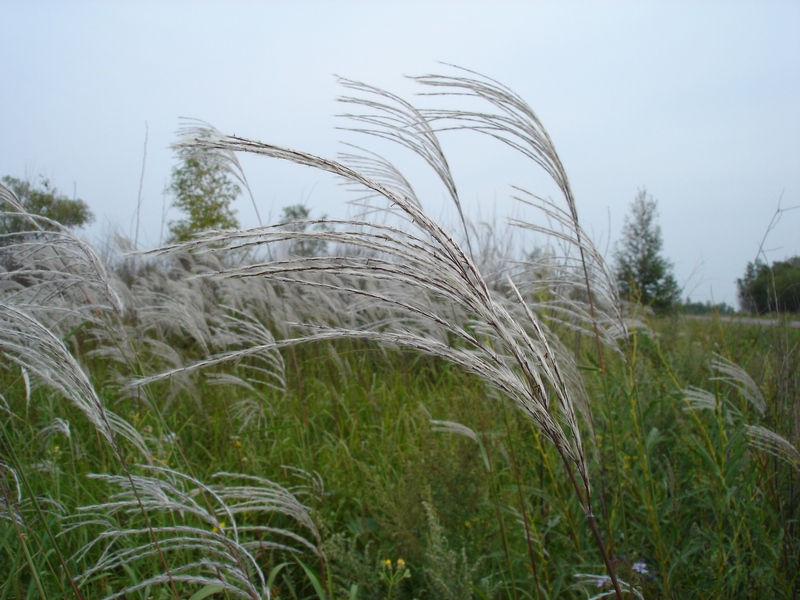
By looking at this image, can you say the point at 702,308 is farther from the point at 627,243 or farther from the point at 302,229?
the point at 627,243

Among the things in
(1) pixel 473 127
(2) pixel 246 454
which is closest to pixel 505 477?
(2) pixel 246 454

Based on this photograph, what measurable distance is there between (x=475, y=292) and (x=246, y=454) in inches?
110

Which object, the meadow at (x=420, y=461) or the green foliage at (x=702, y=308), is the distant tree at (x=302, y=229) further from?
the green foliage at (x=702, y=308)

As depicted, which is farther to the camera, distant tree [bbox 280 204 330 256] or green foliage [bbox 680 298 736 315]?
green foliage [bbox 680 298 736 315]

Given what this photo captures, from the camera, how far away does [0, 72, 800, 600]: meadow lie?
2.67ft

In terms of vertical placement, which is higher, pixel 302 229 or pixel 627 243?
pixel 627 243

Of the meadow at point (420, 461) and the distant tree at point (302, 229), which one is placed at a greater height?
the distant tree at point (302, 229)

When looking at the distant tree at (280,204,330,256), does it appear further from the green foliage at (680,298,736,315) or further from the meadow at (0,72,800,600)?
the green foliage at (680,298,736,315)

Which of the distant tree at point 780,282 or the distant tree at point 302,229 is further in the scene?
the distant tree at point 780,282

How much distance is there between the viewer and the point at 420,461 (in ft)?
8.29

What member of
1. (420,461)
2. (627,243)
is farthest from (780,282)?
(627,243)

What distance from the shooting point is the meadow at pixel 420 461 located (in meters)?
0.81

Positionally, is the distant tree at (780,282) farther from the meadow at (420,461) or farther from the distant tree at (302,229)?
the distant tree at (302,229)

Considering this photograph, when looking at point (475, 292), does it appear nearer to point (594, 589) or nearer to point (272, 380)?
point (594, 589)
